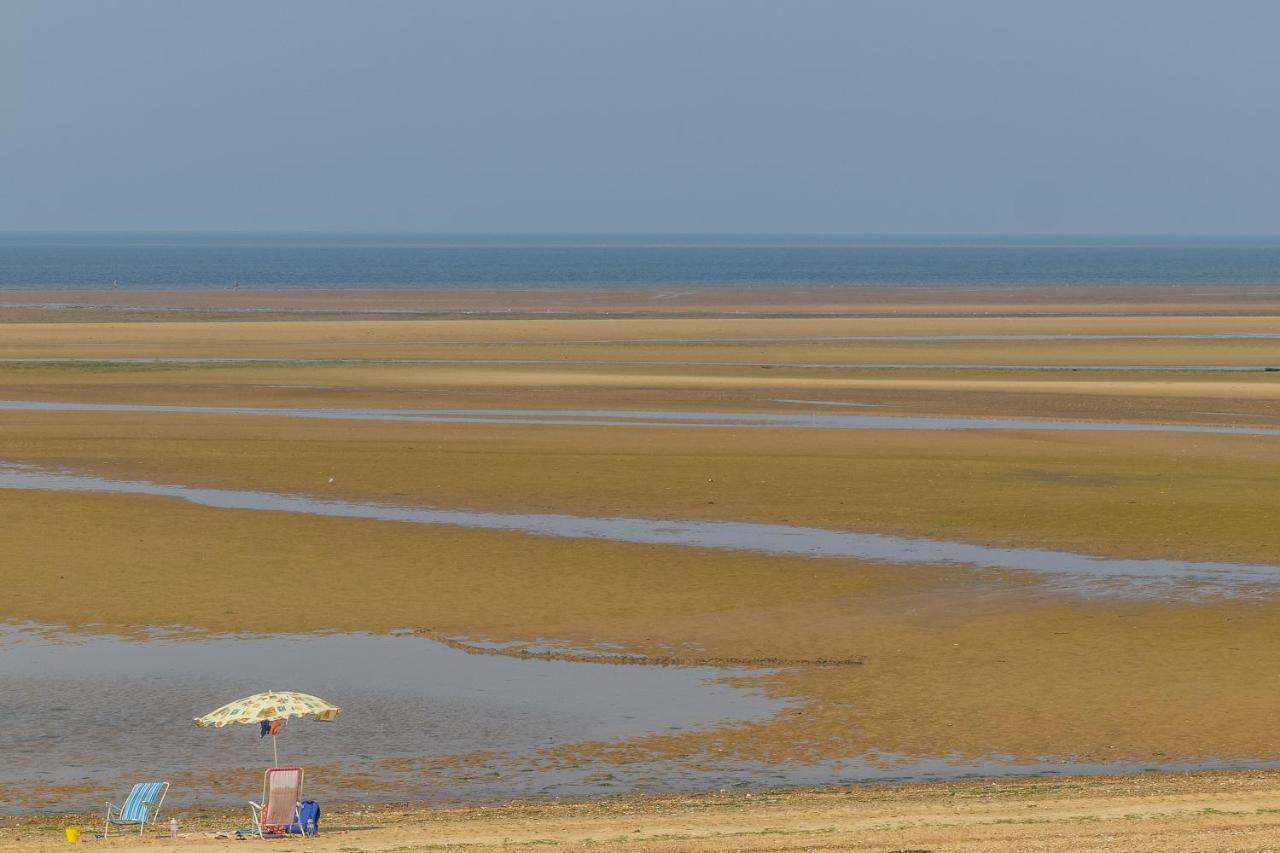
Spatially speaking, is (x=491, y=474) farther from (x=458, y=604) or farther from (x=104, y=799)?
(x=104, y=799)

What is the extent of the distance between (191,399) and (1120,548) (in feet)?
106

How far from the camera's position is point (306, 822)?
1412cm

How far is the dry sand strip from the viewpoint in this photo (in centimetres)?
1315

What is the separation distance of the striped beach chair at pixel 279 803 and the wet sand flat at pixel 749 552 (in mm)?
3229

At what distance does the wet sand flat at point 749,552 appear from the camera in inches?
749

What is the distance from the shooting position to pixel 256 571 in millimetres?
26594

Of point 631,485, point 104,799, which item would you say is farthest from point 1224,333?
point 104,799

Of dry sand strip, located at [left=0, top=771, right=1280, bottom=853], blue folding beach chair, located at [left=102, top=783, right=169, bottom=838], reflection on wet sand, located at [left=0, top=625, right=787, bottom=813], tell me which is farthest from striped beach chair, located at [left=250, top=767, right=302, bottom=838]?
reflection on wet sand, located at [left=0, top=625, right=787, bottom=813]

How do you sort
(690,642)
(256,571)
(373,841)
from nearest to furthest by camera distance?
(373,841)
(690,642)
(256,571)

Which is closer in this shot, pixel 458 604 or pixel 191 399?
pixel 458 604

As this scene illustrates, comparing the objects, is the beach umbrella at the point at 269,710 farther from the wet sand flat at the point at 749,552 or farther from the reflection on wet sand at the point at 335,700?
the wet sand flat at the point at 749,552

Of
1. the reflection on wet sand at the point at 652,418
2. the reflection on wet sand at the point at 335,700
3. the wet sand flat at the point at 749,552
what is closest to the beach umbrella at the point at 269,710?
the reflection on wet sand at the point at 335,700

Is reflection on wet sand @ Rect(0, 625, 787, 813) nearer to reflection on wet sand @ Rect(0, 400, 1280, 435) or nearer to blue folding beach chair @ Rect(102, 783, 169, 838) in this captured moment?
blue folding beach chair @ Rect(102, 783, 169, 838)

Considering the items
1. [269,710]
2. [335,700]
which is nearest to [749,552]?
[335,700]
